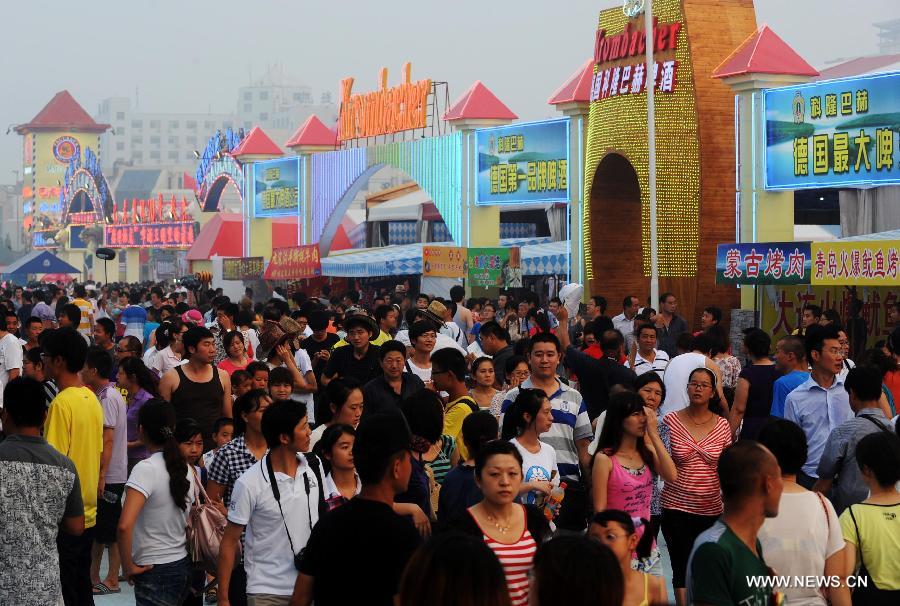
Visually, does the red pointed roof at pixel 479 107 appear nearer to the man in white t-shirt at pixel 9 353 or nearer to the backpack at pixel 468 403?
the man in white t-shirt at pixel 9 353

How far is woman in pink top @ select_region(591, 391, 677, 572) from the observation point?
22.2 feet

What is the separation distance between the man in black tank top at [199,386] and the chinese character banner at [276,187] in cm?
3114

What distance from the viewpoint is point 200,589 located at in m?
7.09

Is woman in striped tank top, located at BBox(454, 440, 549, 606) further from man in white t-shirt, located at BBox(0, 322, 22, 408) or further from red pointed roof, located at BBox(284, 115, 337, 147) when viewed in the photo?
red pointed roof, located at BBox(284, 115, 337, 147)

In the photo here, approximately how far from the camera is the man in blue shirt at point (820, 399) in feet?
27.1

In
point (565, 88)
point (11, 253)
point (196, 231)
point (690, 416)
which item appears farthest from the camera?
point (11, 253)

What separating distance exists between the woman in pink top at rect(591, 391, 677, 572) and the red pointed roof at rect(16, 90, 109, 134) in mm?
109938

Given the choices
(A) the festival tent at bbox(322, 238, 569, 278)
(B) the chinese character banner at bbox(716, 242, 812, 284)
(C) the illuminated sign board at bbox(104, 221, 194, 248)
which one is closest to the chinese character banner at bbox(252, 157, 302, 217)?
(A) the festival tent at bbox(322, 238, 569, 278)

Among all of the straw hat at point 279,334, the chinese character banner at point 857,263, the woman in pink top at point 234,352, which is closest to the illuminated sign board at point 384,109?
the chinese character banner at point 857,263

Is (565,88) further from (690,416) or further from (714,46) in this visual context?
(690,416)

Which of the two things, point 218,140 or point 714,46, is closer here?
point 714,46

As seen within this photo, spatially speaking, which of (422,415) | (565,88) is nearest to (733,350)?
(565,88)

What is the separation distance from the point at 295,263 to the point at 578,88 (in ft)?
39.2

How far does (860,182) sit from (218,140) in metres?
42.3
